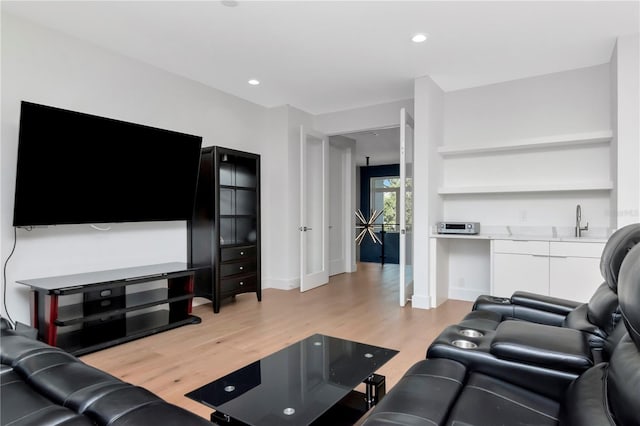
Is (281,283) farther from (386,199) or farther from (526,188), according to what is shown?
(386,199)

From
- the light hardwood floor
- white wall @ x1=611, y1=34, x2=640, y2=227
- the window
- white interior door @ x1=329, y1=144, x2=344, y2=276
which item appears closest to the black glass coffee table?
the light hardwood floor

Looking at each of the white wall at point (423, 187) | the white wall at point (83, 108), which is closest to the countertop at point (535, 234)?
the white wall at point (423, 187)

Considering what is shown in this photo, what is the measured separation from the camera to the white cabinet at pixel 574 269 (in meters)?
3.53

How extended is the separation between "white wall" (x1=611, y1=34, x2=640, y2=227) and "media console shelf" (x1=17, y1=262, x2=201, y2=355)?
4048 millimetres

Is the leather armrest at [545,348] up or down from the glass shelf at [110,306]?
up

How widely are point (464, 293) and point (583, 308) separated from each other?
276 cm

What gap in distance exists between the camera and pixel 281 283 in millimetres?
5391

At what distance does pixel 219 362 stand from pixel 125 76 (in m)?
2.87

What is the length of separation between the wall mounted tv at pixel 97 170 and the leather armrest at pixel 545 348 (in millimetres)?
3163

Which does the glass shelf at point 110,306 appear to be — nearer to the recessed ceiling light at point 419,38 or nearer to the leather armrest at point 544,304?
the leather armrest at point 544,304

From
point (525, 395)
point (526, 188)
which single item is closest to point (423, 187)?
point (526, 188)

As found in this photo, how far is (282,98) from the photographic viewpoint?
16.7 ft

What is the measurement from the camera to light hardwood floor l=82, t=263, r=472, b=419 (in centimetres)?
251

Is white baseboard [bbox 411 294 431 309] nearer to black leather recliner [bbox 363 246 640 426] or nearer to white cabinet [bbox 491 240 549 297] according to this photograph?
white cabinet [bbox 491 240 549 297]
